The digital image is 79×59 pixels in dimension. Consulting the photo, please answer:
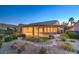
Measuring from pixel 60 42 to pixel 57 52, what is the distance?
0.17 m

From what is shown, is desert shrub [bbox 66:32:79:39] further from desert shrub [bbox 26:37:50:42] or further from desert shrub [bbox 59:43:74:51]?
desert shrub [bbox 26:37:50:42]

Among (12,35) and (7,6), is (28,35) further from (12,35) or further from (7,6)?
(7,6)

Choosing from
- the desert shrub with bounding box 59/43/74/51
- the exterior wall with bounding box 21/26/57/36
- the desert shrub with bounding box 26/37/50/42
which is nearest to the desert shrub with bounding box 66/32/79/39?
the desert shrub with bounding box 59/43/74/51

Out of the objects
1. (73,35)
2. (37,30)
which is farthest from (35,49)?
(73,35)

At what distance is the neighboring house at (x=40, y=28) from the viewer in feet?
8.48

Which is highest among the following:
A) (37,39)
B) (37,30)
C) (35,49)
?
(37,30)

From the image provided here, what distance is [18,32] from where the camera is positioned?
102 inches

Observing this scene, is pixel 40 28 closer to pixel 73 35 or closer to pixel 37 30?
pixel 37 30

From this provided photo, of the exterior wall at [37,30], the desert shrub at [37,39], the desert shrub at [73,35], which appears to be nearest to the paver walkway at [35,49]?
the desert shrub at [37,39]

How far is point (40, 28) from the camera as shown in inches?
103

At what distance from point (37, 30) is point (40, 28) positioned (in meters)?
0.06
